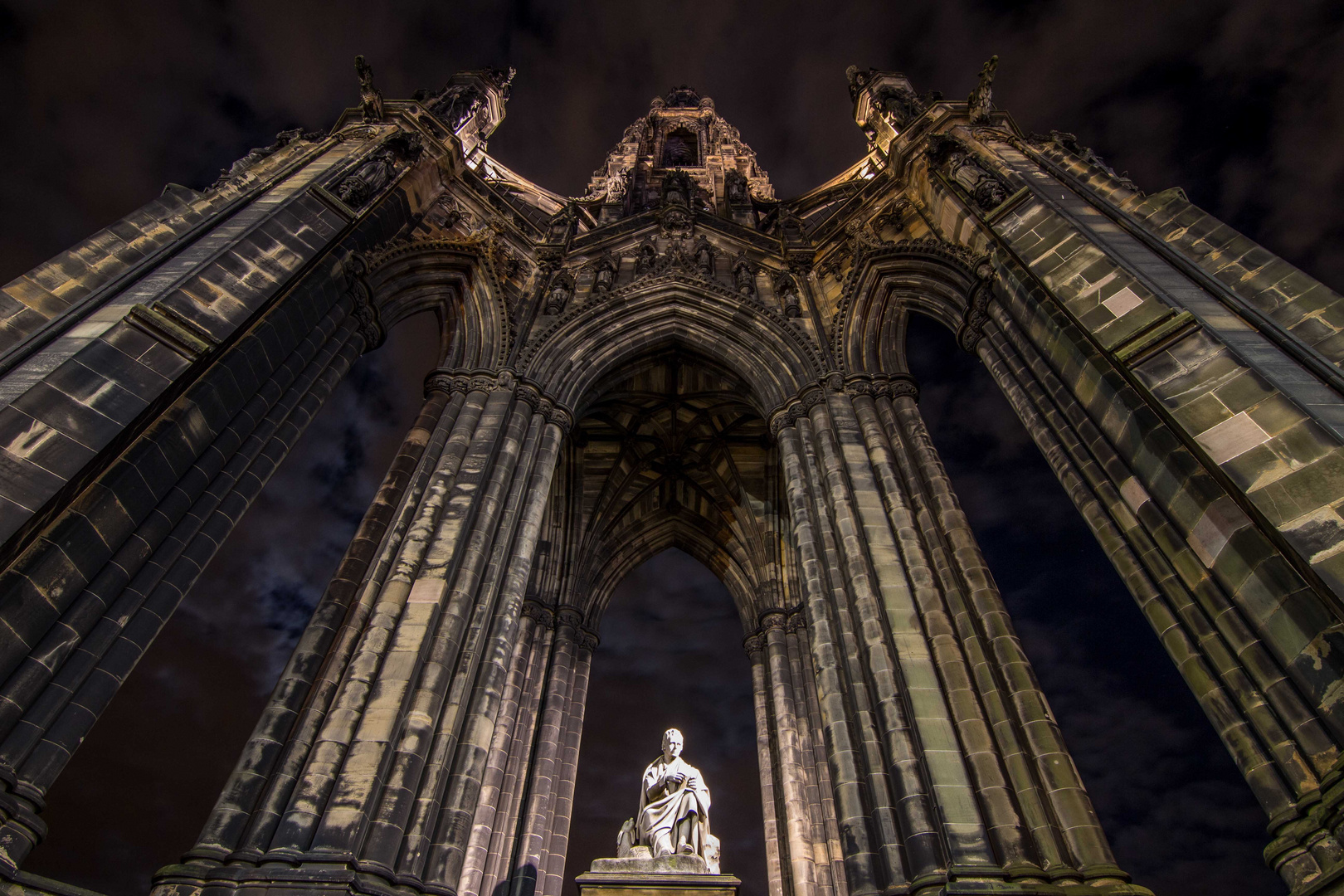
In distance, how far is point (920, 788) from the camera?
729 centimetres

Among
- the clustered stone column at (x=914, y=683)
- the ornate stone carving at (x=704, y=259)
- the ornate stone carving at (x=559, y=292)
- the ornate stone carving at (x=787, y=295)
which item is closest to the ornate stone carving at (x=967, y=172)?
the clustered stone column at (x=914, y=683)

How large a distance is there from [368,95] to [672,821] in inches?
488

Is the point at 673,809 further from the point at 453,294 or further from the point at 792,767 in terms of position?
the point at 453,294

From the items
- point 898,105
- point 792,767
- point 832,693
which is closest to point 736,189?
point 898,105

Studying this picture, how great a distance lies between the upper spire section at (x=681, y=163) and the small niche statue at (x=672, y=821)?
1378 centimetres

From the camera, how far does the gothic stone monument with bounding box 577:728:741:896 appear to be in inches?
278

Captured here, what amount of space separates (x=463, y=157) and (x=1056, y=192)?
10.5 m

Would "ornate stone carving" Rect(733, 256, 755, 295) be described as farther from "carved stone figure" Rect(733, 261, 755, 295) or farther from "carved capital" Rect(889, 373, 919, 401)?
"carved capital" Rect(889, 373, 919, 401)

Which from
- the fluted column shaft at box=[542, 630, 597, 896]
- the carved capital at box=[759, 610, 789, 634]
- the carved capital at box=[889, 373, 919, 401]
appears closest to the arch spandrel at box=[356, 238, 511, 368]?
the carved capital at box=[889, 373, 919, 401]

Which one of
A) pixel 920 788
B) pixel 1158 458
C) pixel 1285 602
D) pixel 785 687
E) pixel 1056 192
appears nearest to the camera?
pixel 1285 602

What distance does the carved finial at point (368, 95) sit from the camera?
460 inches

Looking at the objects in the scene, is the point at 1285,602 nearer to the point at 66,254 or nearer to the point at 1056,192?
the point at 1056,192

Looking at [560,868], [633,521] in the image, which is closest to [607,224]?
[633,521]

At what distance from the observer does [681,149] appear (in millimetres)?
27797
